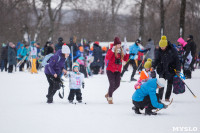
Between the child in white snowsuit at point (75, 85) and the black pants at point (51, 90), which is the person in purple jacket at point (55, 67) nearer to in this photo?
the black pants at point (51, 90)

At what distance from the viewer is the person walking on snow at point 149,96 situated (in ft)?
20.9

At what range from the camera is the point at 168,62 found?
836 cm

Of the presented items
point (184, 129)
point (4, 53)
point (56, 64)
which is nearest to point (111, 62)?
point (56, 64)

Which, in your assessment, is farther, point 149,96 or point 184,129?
point 149,96

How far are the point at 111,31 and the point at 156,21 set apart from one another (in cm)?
682

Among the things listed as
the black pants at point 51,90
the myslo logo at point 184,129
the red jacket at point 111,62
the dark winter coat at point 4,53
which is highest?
the dark winter coat at point 4,53

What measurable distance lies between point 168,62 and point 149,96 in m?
2.08

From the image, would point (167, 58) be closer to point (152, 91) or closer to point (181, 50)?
point (152, 91)

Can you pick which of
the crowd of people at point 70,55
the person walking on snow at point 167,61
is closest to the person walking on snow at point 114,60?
the person walking on snow at point 167,61

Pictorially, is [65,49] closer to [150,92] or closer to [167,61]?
[167,61]

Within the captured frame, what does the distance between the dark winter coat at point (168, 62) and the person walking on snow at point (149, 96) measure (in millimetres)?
1911

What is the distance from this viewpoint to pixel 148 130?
5.26 metres

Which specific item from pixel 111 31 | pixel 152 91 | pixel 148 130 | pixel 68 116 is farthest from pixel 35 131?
pixel 111 31

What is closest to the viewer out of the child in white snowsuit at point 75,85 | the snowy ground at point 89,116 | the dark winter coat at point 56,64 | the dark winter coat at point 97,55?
the snowy ground at point 89,116
